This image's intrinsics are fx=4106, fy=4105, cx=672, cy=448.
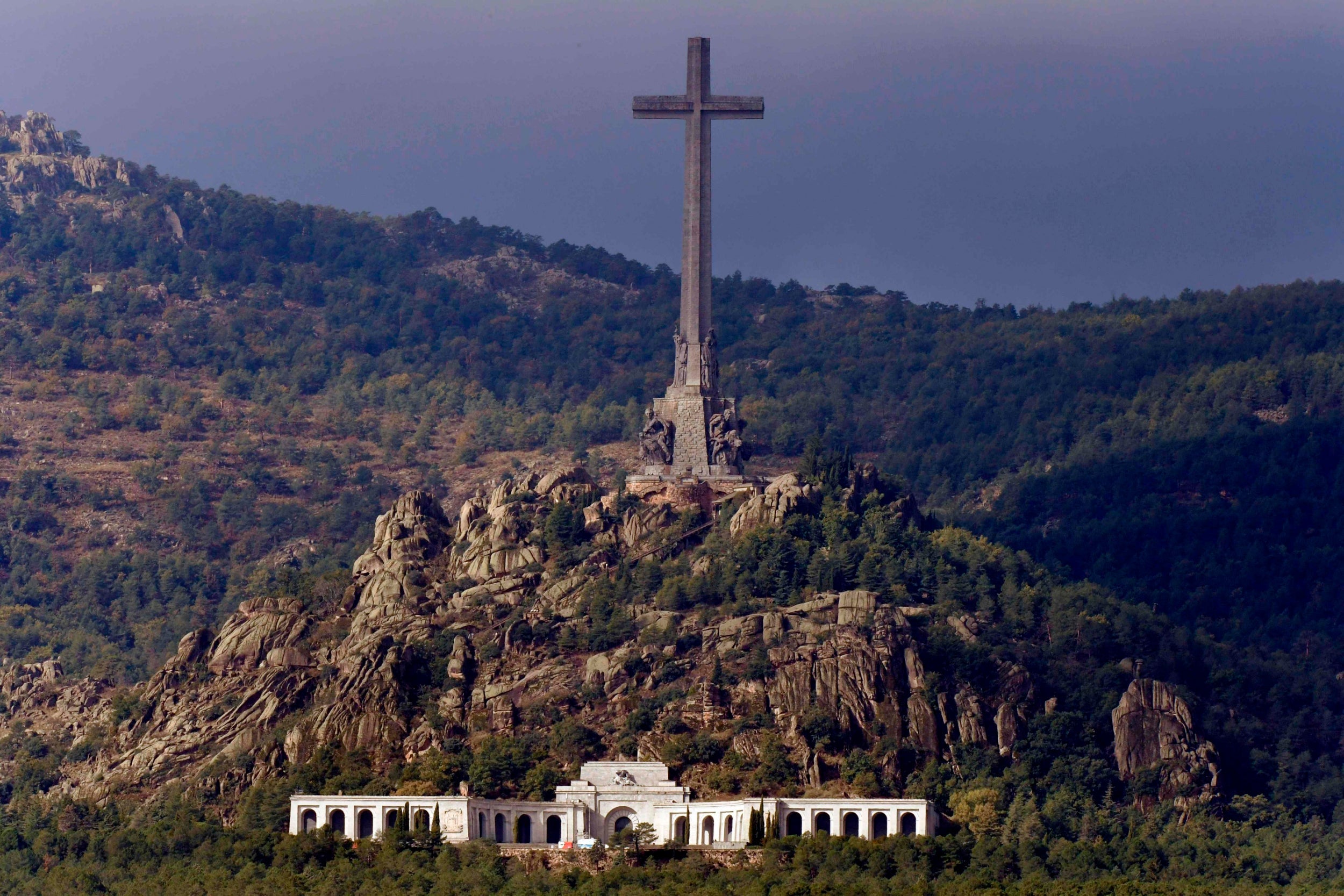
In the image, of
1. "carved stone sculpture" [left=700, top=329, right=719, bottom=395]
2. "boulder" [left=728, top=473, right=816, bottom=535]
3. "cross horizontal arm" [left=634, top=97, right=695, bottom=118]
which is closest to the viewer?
"boulder" [left=728, top=473, right=816, bottom=535]

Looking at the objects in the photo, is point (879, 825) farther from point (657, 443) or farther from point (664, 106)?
point (664, 106)

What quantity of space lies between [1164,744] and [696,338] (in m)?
28.7

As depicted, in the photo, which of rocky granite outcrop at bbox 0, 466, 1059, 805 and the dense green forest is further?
rocky granite outcrop at bbox 0, 466, 1059, 805

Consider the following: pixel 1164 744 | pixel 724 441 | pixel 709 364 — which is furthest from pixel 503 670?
pixel 1164 744

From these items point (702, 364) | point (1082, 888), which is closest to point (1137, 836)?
point (1082, 888)

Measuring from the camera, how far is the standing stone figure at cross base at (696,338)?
163500mm

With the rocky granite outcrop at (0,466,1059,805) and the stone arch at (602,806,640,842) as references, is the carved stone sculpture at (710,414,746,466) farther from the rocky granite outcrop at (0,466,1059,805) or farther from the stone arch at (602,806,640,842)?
the stone arch at (602,806,640,842)

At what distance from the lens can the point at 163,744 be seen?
149 meters

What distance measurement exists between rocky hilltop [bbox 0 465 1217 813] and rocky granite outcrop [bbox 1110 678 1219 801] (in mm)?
96

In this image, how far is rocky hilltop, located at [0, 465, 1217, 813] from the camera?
14275 cm

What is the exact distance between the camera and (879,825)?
447 ft

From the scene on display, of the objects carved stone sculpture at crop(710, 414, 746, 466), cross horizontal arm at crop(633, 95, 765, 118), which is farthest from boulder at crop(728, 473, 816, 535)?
cross horizontal arm at crop(633, 95, 765, 118)

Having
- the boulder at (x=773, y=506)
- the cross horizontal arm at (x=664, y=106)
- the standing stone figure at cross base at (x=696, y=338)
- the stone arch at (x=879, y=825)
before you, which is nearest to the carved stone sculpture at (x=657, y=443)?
the standing stone figure at cross base at (x=696, y=338)

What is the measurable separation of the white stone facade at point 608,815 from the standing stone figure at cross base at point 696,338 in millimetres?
26759
